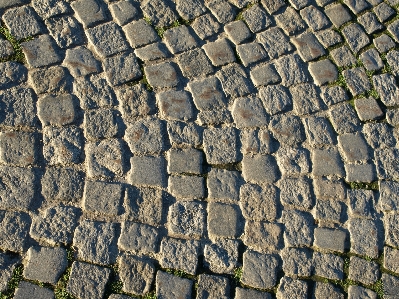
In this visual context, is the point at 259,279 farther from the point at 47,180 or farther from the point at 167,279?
the point at 47,180

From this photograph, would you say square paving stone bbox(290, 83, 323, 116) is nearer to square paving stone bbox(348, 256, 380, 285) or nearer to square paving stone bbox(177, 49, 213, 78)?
square paving stone bbox(177, 49, 213, 78)

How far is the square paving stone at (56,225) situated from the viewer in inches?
137

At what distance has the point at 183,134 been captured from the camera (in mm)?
3967

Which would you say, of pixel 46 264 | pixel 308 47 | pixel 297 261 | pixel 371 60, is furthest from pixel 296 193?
pixel 46 264

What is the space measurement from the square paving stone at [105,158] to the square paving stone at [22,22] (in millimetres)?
1207

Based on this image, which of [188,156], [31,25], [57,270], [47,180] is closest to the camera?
[57,270]

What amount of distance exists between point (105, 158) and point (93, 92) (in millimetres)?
620

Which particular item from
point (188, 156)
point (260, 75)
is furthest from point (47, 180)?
point (260, 75)

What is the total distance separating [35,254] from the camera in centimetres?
343

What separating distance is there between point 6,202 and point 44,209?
282 millimetres

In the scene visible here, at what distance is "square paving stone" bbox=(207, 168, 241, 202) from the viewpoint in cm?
380

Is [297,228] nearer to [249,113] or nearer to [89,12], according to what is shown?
[249,113]

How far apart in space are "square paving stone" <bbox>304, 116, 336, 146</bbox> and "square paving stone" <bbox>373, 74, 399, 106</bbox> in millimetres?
643

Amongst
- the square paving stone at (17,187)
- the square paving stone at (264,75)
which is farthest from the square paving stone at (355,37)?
the square paving stone at (17,187)
